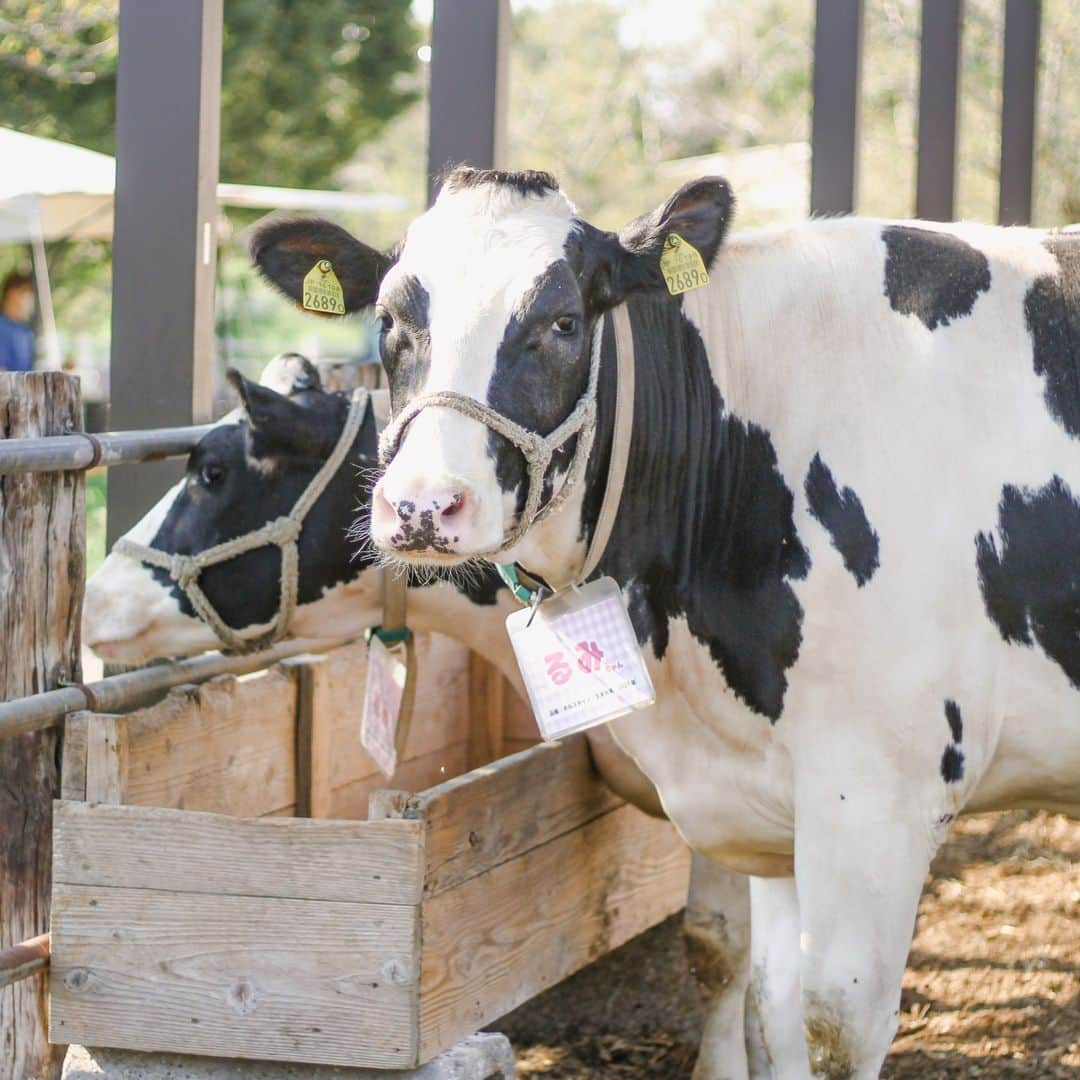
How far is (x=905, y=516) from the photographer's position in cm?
274

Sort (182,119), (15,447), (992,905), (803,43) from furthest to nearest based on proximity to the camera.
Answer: (803,43), (992,905), (182,119), (15,447)

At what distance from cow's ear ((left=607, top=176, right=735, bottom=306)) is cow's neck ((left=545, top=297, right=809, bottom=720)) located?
0.36 ft

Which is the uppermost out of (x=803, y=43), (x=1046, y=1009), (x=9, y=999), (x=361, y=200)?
(x=803, y=43)

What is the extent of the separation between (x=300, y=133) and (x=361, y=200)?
6.98ft

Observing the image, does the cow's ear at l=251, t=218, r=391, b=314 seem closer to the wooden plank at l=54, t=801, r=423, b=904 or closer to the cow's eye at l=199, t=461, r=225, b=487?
the cow's eye at l=199, t=461, r=225, b=487

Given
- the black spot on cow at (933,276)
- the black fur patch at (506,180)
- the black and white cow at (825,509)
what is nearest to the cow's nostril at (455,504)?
the black and white cow at (825,509)

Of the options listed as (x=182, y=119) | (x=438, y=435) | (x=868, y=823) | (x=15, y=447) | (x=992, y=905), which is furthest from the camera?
(x=992, y=905)

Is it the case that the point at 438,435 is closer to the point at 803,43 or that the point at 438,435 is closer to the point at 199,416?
the point at 199,416

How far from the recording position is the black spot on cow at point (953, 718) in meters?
2.71

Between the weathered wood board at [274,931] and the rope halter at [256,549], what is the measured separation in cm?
62

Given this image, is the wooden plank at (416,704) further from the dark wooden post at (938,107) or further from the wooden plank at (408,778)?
the dark wooden post at (938,107)

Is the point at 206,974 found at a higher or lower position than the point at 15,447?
lower

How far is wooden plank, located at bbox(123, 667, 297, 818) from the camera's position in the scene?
3.13 m

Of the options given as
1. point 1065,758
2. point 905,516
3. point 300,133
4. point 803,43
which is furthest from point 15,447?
point 803,43
